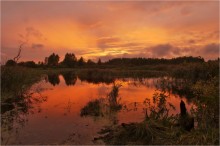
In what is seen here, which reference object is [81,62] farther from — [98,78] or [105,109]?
[105,109]

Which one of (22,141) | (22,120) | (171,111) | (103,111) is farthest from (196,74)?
(22,141)

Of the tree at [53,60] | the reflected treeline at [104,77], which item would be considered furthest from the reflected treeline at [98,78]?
the tree at [53,60]

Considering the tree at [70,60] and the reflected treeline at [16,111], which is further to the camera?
the tree at [70,60]

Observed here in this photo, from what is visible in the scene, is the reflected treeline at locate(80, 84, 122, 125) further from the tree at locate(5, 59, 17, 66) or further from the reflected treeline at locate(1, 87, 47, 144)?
the tree at locate(5, 59, 17, 66)

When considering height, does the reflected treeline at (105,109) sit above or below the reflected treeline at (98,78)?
below

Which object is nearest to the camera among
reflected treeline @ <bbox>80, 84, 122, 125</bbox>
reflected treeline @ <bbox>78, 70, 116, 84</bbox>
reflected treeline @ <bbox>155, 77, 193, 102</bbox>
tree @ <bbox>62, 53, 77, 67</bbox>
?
reflected treeline @ <bbox>80, 84, 122, 125</bbox>

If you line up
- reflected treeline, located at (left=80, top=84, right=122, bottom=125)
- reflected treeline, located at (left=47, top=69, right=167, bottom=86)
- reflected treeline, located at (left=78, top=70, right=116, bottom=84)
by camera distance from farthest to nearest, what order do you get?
reflected treeline, located at (left=47, top=69, right=167, bottom=86), reflected treeline, located at (left=78, top=70, right=116, bottom=84), reflected treeline, located at (left=80, top=84, right=122, bottom=125)

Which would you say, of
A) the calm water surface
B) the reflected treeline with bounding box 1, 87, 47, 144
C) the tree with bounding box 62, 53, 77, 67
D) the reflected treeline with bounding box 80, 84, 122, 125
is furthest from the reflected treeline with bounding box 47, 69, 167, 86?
the tree with bounding box 62, 53, 77, 67

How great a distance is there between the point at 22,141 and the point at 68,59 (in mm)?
106317

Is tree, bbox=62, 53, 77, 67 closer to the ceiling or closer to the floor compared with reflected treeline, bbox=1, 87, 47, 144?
closer to the ceiling

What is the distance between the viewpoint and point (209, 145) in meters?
9.35

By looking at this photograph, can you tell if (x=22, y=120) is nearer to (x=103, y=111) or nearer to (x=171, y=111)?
(x=103, y=111)

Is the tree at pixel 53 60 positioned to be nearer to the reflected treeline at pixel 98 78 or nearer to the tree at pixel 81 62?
the tree at pixel 81 62

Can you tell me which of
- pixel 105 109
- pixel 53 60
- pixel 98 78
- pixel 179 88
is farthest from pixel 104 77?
pixel 53 60
